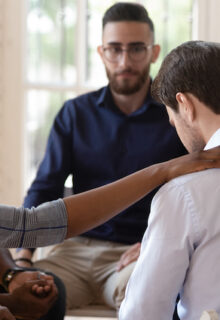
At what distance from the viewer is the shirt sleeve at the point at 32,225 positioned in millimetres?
1651

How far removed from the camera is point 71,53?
3459 millimetres

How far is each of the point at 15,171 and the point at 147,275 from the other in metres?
2.12

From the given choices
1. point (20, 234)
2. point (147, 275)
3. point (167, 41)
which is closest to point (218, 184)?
point (147, 275)

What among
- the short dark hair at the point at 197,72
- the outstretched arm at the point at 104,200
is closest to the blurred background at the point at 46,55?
the outstretched arm at the point at 104,200

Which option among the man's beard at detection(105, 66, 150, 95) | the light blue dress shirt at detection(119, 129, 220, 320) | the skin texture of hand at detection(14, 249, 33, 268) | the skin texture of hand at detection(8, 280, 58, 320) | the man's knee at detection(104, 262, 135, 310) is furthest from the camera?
the man's beard at detection(105, 66, 150, 95)

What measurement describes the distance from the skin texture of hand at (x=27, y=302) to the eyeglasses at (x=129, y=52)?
3.74 feet

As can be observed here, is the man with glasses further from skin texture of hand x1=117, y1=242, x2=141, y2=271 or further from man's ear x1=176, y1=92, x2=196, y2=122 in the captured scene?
man's ear x1=176, y1=92, x2=196, y2=122

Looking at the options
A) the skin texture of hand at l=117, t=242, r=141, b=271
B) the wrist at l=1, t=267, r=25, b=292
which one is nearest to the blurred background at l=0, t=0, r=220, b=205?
the skin texture of hand at l=117, t=242, r=141, b=271

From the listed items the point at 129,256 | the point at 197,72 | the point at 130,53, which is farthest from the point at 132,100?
the point at 197,72

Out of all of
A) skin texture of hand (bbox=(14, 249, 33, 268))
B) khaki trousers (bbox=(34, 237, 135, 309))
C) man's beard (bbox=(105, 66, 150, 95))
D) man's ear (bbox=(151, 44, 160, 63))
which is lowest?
khaki trousers (bbox=(34, 237, 135, 309))

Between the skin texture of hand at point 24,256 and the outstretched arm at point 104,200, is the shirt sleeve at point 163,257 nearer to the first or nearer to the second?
the outstretched arm at point 104,200

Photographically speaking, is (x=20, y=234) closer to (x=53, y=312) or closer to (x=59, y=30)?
(x=53, y=312)

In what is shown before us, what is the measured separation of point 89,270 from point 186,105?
1.14m

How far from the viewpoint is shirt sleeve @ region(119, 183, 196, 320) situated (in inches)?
54.8
